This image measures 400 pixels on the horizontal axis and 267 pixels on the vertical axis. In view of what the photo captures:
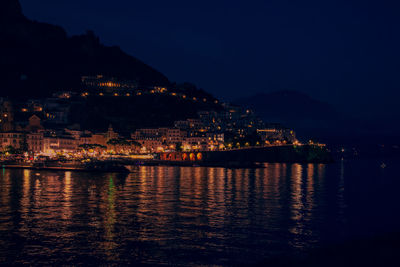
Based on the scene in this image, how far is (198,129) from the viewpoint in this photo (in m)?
180

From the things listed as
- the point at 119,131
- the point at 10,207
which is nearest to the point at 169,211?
the point at 10,207

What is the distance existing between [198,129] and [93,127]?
41.5 m

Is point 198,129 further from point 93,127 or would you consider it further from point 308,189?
point 308,189

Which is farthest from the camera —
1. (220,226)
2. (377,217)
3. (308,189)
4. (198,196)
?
(308,189)

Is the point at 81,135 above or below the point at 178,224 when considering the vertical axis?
above

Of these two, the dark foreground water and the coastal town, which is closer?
the dark foreground water

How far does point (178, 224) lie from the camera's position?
3297 cm

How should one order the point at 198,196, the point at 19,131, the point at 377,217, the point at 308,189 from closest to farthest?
the point at 377,217, the point at 198,196, the point at 308,189, the point at 19,131

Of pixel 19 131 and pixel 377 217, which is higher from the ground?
pixel 19 131

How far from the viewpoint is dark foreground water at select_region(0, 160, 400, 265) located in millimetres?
24750

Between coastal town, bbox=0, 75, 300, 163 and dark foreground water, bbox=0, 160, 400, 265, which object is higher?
coastal town, bbox=0, 75, 300, 163

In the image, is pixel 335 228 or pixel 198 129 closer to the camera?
pixel 335 228

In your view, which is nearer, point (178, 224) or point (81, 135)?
point (178, 224)

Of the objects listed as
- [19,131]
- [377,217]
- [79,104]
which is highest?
[79,104]
